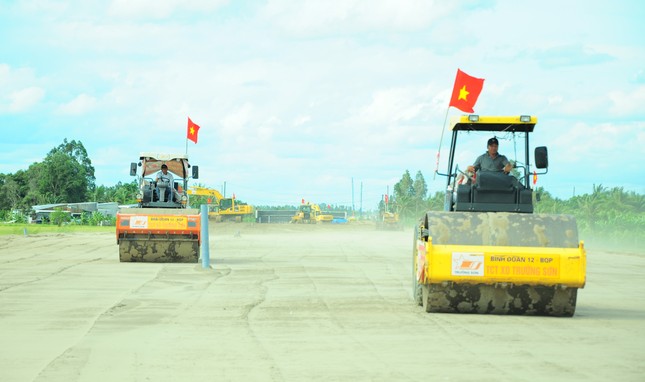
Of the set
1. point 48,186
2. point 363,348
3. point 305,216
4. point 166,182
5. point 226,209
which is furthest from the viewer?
point 48,186

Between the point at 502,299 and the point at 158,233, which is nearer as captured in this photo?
the point at 502,299

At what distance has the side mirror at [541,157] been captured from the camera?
13.2 meters

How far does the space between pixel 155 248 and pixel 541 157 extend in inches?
542

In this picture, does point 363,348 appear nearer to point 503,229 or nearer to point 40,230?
point 503,229

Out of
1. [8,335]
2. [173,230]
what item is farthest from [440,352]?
[173,230]

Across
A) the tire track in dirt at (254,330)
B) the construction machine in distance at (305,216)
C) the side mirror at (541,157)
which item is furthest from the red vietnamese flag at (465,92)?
the construction machine in distance at (305,216)

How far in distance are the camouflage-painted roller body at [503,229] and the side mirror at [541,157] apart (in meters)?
0.94

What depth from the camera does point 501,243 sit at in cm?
1237

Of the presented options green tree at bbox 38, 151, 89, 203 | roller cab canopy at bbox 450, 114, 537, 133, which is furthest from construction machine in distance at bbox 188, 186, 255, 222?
roller cab canopy at bbox 450, 114, 537, 133

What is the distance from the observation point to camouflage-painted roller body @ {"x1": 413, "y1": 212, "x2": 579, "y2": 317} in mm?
12375

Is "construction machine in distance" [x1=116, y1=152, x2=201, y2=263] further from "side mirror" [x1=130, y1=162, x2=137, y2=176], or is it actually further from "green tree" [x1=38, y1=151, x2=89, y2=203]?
"green tree" [x1=38, y1=151, x2=89, y2=203]

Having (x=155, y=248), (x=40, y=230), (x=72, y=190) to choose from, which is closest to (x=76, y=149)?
(x=72, y=190)

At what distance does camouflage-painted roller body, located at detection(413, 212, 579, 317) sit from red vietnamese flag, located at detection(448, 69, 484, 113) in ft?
23.3

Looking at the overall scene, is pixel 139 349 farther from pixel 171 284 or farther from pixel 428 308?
pixel 171 284
